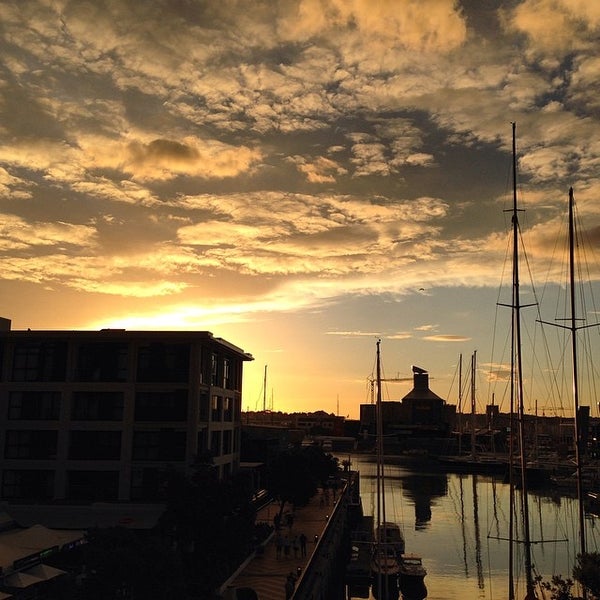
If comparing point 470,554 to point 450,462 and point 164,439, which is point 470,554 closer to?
point 164,439

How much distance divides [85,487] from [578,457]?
34.5m

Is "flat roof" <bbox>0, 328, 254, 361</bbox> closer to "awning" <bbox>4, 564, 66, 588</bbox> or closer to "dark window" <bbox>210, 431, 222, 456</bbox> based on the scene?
"dark window" <bbox>210, 431, 222, 456</bbox>

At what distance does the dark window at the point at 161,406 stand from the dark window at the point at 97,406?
58.5 inches

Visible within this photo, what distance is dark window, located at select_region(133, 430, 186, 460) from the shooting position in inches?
1999

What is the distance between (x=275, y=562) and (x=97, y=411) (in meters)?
18.4

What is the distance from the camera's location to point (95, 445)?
5128 cm

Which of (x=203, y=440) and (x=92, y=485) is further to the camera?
(x=203, y=440)

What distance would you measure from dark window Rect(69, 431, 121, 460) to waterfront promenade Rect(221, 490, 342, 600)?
44.5 feet

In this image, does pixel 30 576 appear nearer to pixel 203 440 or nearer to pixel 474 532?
pixel 203 440

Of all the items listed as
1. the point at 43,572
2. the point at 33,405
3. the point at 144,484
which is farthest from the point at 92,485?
the point at 43,572

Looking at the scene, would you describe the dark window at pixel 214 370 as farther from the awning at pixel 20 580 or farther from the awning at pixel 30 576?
the awning at pixel 20 580

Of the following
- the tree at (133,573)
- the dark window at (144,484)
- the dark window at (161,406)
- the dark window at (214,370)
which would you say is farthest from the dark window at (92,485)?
the tree at (133,573)

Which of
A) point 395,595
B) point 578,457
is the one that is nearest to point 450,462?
point 395,595

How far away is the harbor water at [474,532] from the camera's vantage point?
55.1 m
